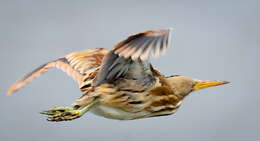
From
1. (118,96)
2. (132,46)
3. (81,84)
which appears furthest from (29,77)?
(132,46)

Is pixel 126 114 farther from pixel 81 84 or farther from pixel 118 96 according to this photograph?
pixel 81 84

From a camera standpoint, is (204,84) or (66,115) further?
(204,84)

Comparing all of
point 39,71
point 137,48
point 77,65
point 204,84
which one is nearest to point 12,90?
point 39,71

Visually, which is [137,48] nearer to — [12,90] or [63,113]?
[63,113]

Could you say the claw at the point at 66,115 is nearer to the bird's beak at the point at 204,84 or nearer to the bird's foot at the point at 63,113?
the bird's foot at the point at 63,113

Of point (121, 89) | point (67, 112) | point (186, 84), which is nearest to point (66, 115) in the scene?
point (67, 112)

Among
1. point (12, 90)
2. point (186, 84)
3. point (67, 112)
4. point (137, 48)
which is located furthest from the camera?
point (186, 84)

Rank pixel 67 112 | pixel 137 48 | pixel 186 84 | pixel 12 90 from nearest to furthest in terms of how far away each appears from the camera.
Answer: pixel 137 48, pixel 67 112, pixel 12 90, pixel 186 84

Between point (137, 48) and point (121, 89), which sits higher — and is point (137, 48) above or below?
above
